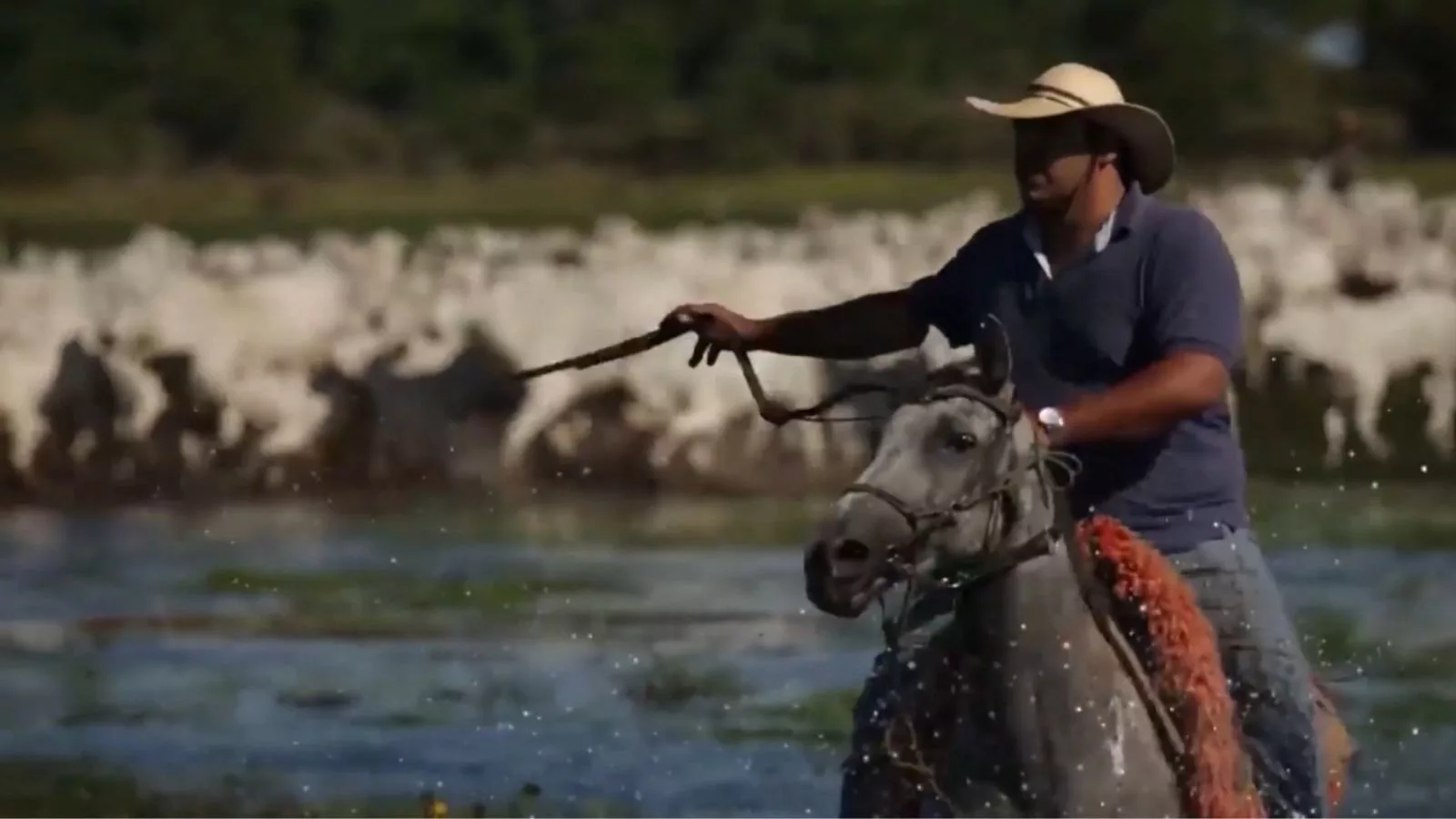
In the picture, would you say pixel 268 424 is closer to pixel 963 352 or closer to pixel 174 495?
pixel 174 495

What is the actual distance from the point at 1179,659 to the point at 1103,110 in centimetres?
95

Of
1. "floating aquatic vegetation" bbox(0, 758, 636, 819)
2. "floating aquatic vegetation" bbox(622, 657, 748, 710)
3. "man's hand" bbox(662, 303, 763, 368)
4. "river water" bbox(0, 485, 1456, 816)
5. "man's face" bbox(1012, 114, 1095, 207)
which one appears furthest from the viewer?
"floating aquatic vegetation" bbox(622, 657, 748, 710)

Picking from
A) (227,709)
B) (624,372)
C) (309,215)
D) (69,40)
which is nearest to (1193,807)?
(227,709)

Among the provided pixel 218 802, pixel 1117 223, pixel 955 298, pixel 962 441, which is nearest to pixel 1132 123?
pixel 1117 223

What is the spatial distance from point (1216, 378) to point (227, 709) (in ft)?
18.5

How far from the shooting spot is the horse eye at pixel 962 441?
5.66 metres

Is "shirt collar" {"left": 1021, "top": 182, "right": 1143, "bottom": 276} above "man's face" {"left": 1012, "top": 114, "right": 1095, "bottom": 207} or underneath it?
underneath

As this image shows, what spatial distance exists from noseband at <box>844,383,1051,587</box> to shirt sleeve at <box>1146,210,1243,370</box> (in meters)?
0.41

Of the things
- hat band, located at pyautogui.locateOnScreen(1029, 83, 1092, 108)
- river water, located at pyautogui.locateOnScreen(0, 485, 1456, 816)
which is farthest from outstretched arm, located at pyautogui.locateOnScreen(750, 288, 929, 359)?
river water, located at pyautogui.locateOnScreen(0, 485, 1456, 816)

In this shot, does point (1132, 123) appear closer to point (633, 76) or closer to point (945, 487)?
point (945, 487)

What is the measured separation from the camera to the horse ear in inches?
223

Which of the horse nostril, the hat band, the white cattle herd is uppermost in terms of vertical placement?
the white cattle herd

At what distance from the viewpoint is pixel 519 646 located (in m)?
12.0

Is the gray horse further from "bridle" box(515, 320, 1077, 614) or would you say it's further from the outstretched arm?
the outstretched arm
